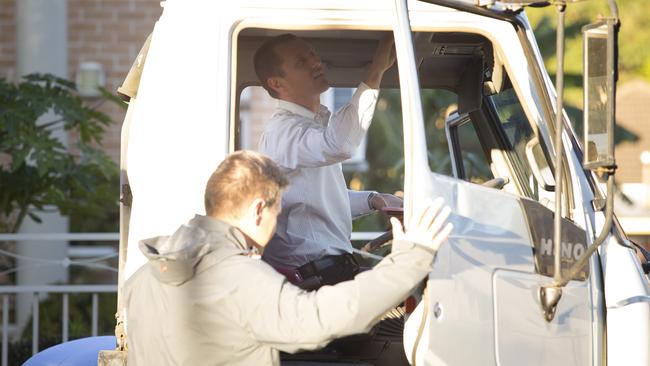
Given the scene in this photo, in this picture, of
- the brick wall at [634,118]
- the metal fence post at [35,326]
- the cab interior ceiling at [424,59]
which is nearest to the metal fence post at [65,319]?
the metal fence post at [35,326]

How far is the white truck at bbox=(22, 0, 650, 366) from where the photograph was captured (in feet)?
11.3

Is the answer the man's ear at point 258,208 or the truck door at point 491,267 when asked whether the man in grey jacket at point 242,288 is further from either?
A: the truck door at point 491,267

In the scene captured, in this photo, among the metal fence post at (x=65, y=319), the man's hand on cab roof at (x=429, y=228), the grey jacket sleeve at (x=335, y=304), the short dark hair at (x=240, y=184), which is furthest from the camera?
the metal fence post at (x=65, y=319)

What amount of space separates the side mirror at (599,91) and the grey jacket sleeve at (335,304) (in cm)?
64

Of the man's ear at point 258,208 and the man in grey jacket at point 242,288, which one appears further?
the man's ear at point 258,208

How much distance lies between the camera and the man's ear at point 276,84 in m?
4.47

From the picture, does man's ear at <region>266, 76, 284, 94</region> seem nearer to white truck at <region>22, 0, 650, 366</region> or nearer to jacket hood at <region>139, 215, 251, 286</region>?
white truck at <region>22, 0, 650, 366</region>

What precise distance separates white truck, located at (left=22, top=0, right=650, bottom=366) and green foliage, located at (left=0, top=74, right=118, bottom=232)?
13.5ft

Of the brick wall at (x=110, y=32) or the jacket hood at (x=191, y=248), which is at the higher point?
the brick wall at (x=110, y=32)

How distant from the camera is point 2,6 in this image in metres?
11.8

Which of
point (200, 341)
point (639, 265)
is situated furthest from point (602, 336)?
point (200, 341)

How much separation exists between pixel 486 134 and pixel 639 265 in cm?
137

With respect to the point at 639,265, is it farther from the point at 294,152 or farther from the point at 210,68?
the point at 210,68

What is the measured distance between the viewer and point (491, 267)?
141 inches
